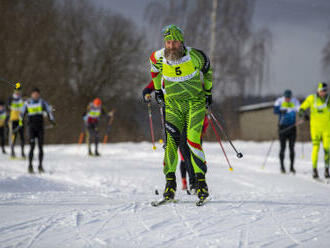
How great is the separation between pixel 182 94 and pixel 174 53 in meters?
0.52

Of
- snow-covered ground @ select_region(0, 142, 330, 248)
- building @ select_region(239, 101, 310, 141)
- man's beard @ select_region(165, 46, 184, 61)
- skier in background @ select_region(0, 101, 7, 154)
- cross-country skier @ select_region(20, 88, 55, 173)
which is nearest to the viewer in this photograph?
snow-covered ground @ select_region(0, 142, 330, 248)

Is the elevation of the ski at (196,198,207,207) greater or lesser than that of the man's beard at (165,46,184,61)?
lesser

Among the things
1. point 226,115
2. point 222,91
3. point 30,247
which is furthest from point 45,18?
point 30,247

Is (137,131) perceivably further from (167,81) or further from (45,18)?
(167,81)

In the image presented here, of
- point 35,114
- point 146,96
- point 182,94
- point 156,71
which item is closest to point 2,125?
point 35,114

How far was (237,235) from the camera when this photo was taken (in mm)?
3377

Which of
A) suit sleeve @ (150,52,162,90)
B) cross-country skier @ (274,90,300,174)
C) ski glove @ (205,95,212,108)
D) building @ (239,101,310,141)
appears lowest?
building @ (239,101,310,141)

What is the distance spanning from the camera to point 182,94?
185 inches

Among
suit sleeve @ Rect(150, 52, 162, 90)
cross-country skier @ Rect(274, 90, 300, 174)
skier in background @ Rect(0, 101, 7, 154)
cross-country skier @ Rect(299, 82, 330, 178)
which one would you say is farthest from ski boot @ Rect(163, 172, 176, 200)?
skier in background @ Rect(0, 101, 7, 154)

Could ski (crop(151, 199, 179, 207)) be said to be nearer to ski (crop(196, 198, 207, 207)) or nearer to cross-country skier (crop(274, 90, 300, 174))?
ski (crop(196, 198, 207, 207))

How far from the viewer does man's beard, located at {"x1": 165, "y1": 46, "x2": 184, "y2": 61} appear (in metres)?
4.51

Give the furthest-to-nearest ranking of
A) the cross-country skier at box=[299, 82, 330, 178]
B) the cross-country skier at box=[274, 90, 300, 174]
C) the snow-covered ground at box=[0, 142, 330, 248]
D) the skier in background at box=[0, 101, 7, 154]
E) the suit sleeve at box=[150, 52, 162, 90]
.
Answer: the skier in background at box=[0, 101, 7, 154], the cross-country skier at box=[274, 90, 300, 174], the cross-country skier at box=[299, 82, 330, 178], the suit sleeve at box=[150, 52, 162, 90], the snow-covered ground at box=[0, 142, 330, 248]

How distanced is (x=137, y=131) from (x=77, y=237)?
25.8m

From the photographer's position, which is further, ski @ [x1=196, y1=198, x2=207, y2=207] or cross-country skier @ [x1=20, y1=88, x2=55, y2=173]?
cross-country skier @ [x1=20, y1=88, x2=55, y2=173]
